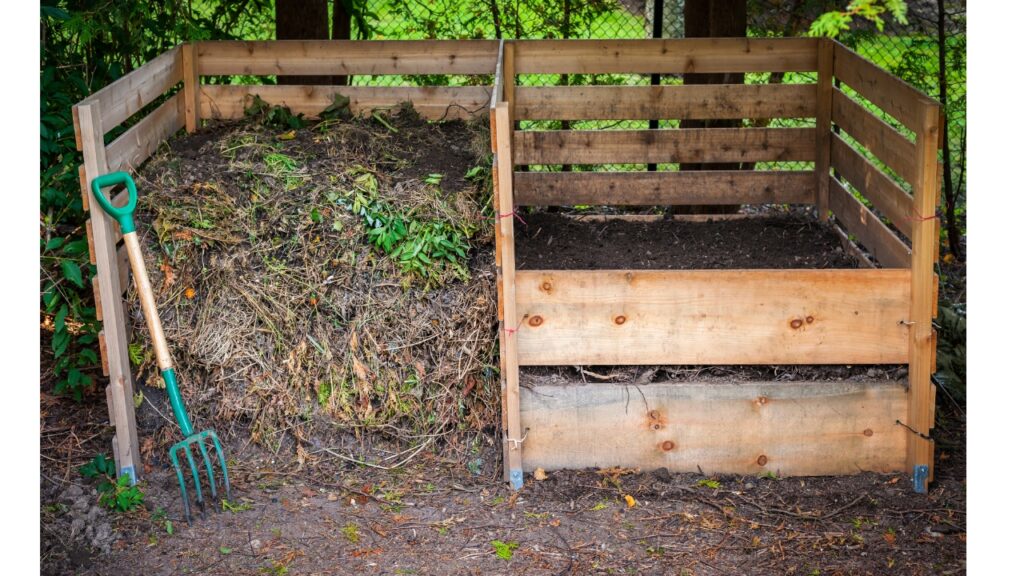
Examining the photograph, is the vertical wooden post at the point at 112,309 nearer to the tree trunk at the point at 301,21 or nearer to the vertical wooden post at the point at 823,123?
the tree trunk at the point at 301,21

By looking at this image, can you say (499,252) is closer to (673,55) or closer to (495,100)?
(495,100)

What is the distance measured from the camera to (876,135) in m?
4.90

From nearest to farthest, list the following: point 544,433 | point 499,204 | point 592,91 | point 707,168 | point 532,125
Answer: point 499,204 → point 544,433 → point 592,91 → point 707,168 → point 532,125

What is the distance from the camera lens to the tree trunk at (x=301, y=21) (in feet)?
21.1

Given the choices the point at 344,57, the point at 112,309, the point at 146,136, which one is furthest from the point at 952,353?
the point at 146,136

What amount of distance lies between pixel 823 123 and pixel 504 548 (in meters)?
3.15

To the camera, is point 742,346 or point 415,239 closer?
point 742,346

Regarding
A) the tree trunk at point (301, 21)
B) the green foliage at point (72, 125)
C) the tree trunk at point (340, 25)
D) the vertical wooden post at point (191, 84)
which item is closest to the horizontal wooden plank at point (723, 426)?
the green foliage at point (72, 125)

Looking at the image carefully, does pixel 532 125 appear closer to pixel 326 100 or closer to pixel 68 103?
pixel 326 100

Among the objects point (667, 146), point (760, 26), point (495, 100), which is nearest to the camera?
point (495, 100)

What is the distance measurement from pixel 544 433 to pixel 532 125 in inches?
141

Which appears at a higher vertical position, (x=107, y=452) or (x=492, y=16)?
(x=492, y=16)

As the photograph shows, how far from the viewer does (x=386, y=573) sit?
3.99m

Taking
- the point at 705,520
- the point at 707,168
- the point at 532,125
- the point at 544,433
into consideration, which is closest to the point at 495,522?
the point at 544,433
